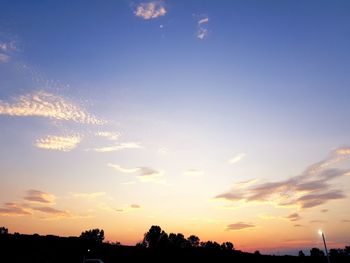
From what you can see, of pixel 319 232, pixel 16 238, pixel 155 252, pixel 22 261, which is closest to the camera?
pixel 22 261

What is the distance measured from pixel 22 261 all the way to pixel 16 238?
35.9 ft

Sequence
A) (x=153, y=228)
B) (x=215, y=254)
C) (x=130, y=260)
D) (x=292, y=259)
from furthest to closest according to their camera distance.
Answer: (x=153, y=228), (x=292, y=259), (x=215, y=254), (x=130, y=260)

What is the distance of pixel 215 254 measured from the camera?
78.4m

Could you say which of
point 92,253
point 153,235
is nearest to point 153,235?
point 153,235

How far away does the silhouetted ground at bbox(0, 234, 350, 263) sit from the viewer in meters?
49.0

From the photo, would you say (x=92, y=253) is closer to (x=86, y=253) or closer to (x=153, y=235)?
(x=86, y=253)

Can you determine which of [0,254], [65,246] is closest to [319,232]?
[65,246]

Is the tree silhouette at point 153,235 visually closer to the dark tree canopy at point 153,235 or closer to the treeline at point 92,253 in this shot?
the dark tree canopy at point 153,235

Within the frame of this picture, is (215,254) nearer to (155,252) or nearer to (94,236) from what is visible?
(155,252)

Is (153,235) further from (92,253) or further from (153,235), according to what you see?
(92,253)

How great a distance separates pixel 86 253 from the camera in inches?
2291

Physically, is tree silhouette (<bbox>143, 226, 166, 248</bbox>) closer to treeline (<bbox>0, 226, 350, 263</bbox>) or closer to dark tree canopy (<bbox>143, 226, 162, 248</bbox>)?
dark tree canopy (<bbox>143, 226, 162, 248</bbox>)

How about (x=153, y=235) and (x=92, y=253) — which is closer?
(x=92, y=253)

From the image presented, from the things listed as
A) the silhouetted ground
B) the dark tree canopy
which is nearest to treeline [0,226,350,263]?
the silhouetted ground
